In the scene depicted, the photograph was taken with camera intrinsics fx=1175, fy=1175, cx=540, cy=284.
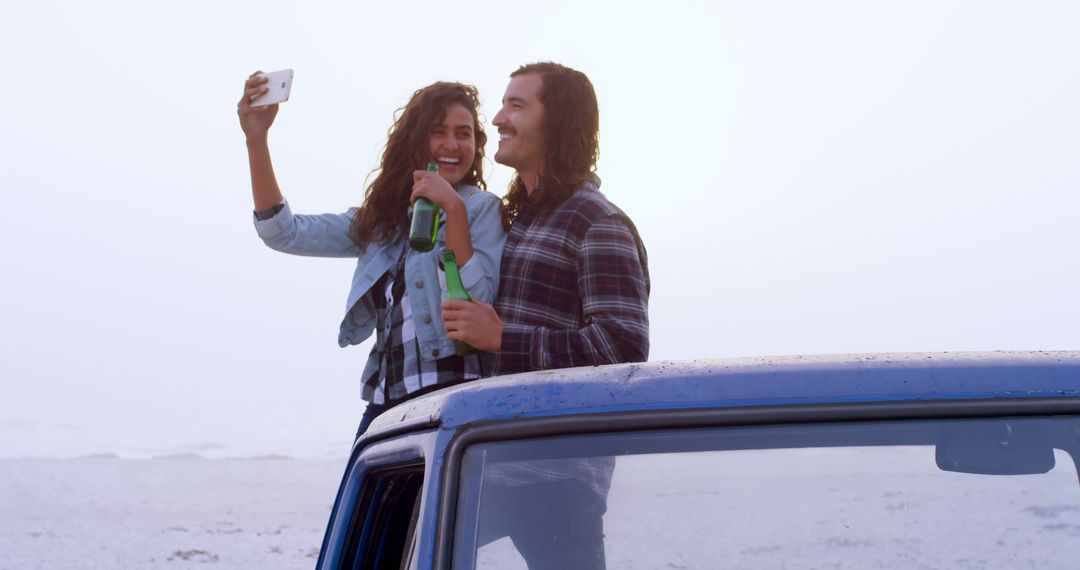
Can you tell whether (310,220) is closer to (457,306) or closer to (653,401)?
(457,306)

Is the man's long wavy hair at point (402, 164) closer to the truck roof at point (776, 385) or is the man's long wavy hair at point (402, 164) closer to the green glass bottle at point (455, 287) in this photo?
the green glass bottle at point (455, 287)

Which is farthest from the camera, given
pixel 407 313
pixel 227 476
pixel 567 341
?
pixel 227 476

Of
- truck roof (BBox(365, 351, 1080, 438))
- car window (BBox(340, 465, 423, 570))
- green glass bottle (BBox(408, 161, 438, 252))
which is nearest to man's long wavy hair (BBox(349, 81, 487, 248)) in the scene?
green glass bottle (BBox(408, 161, 438, 252))

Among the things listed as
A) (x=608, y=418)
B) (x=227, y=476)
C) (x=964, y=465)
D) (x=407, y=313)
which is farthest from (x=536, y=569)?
(x=227, y=476)

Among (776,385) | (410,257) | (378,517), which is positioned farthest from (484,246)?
(776,385)

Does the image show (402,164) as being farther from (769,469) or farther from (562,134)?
(769,469)

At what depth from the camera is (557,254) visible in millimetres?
3156

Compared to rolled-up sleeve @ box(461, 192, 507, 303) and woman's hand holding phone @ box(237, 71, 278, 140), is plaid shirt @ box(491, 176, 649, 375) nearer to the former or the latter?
rolled-up sleeve @ box(461, 192, 507, 303)

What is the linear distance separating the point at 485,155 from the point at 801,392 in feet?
8.56

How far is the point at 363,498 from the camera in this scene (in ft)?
6.61

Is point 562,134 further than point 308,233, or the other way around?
point 308,233

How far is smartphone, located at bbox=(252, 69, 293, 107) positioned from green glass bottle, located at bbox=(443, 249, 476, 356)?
0.84m

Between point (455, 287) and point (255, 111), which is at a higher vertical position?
point (255, 111)

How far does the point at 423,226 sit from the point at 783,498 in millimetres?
1873
